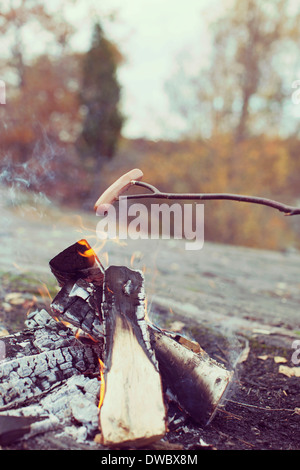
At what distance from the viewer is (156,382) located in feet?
5.51

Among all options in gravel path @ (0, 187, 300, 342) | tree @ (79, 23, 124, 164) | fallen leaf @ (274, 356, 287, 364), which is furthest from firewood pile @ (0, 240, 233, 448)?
tree @ (79, 23, 124, 164)

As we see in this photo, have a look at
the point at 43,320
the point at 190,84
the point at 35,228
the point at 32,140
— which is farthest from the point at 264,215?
the point at 43,320

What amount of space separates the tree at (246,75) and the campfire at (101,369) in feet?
33.0

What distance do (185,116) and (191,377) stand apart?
A: 10.7 metres

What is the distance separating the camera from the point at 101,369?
1791 millimetres

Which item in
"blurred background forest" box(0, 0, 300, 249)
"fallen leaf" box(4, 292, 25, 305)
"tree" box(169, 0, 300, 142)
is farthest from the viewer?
"tree" box(169, 0, 300, 142)

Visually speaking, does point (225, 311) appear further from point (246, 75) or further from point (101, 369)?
point (246, 75)

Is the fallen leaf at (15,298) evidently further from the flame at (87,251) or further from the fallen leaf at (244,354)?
the fallen leaf at (244,354)

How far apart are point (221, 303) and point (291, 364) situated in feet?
4.41

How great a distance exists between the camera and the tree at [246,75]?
11.3 meters

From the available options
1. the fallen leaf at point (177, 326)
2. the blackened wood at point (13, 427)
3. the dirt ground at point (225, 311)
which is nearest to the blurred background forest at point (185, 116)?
the dirt ground at point (225, 311)

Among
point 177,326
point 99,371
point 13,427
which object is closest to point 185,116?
point 177,326

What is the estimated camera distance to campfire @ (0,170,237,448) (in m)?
1.52

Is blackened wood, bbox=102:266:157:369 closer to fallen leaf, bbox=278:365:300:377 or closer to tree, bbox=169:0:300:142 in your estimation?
fallen leaf, bbox=278:365:300:377
